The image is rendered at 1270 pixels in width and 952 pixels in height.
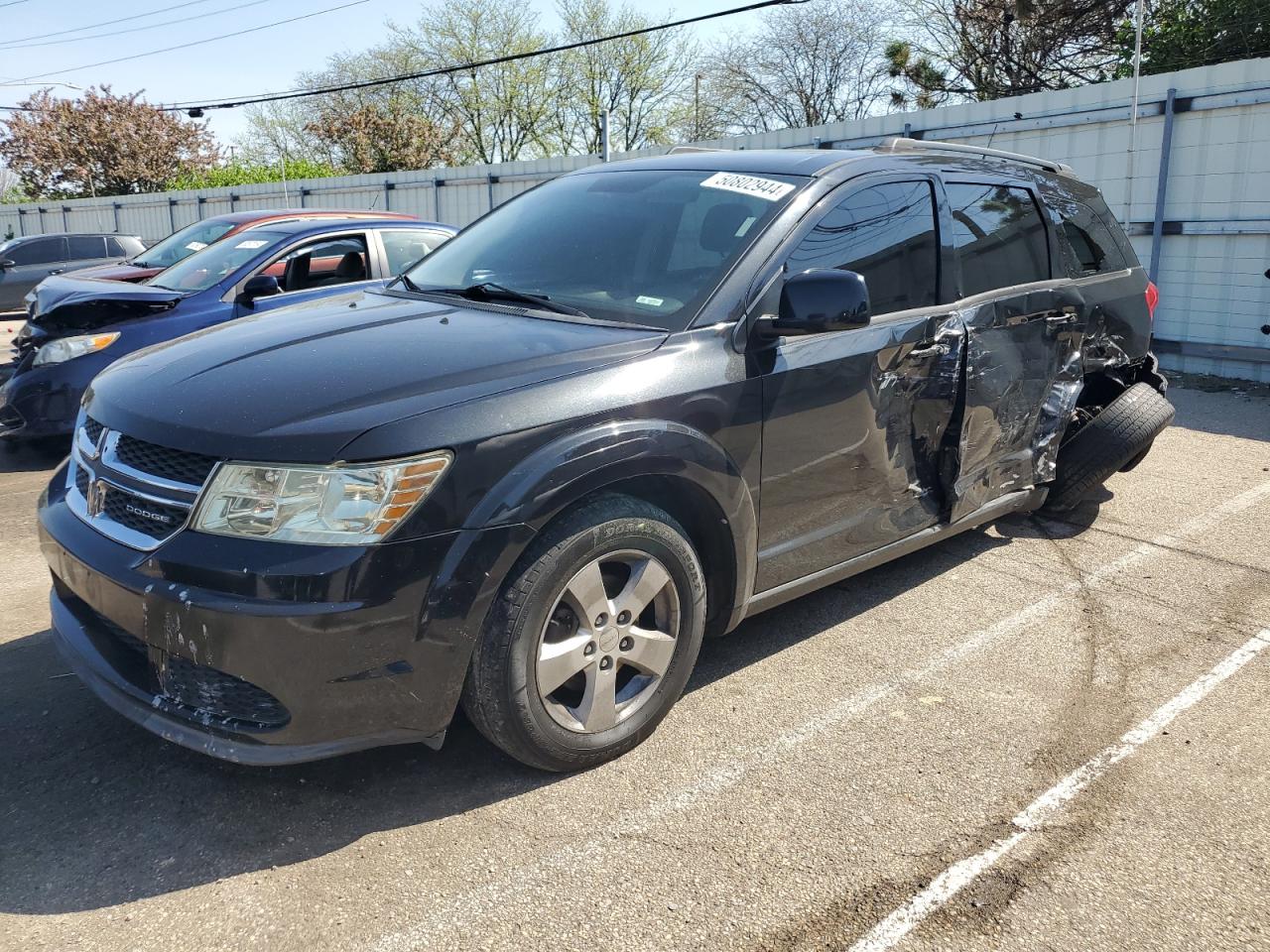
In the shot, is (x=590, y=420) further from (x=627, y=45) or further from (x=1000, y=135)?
(x=627, y=45)

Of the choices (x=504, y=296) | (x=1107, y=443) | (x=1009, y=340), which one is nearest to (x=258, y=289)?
(x=504, y=296)

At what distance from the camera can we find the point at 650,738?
3156mm

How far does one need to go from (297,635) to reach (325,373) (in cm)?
77

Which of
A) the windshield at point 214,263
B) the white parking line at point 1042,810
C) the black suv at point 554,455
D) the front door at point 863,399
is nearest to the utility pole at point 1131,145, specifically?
the black suv at point 554,455

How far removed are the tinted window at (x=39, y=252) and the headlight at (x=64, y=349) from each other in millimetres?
11220

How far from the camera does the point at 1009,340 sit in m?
4.27

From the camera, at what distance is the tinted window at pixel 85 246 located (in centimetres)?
1625

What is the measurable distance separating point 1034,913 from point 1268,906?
1.86 feet

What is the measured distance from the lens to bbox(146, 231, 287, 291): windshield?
23.3 ft

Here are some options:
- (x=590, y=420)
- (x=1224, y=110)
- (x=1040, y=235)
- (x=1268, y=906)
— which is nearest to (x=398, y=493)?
(x=590, y=420)

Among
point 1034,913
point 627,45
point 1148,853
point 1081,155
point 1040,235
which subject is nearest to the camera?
point 1034,913

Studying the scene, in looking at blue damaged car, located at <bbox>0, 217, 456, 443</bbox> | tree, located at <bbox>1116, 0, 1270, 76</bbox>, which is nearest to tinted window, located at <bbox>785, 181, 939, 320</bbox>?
blue damaged car, located at <bbox>0, 217, 456, 443</bbox>

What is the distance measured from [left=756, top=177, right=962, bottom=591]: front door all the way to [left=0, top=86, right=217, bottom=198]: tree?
132 ft

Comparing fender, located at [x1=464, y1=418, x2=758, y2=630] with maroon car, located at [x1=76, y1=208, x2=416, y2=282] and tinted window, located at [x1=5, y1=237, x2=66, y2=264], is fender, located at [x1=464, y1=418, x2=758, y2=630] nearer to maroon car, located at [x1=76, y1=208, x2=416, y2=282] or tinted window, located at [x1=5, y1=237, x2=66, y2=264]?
maroon car, located at [x1=76, y1=208, x2=416, y2=282]
